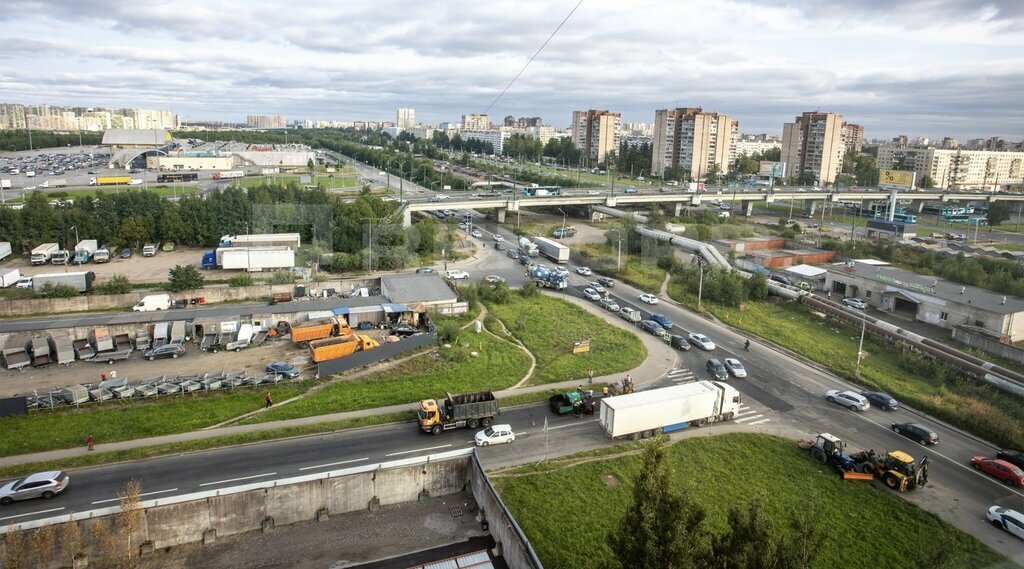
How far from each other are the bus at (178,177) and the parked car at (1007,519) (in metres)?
92.7

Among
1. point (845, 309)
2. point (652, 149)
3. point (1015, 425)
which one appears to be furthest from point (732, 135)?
point (1015, 425)

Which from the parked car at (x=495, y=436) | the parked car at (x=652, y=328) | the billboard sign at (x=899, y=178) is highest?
the billboard sign at (x=899, y=178)

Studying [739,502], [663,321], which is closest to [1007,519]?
[739,502]

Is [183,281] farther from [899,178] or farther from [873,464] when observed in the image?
[899,178]

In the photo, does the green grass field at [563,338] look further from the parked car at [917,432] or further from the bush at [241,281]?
the bush at [241,281]

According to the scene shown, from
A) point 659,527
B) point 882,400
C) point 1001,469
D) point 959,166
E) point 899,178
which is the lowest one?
point 1001,469

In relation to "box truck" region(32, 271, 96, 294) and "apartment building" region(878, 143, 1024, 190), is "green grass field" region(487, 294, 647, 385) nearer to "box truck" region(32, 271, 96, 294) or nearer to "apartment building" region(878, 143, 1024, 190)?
"box truck" region(32, 271, 96, 294)

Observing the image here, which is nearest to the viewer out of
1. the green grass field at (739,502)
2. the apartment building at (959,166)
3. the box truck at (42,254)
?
the green grass field at (739,502)

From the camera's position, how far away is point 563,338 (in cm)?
2916

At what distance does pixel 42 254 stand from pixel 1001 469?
5300cm

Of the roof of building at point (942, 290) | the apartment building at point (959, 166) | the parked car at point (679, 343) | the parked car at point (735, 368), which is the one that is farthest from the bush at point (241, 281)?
the apartment building at point (959, 166)

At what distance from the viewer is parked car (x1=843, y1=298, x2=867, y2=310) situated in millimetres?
36188

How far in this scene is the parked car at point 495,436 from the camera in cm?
1877

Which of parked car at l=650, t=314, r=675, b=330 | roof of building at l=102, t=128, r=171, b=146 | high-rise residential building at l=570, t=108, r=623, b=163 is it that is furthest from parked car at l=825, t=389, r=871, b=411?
roof of building at l=102, t=128, r=171, b=146
